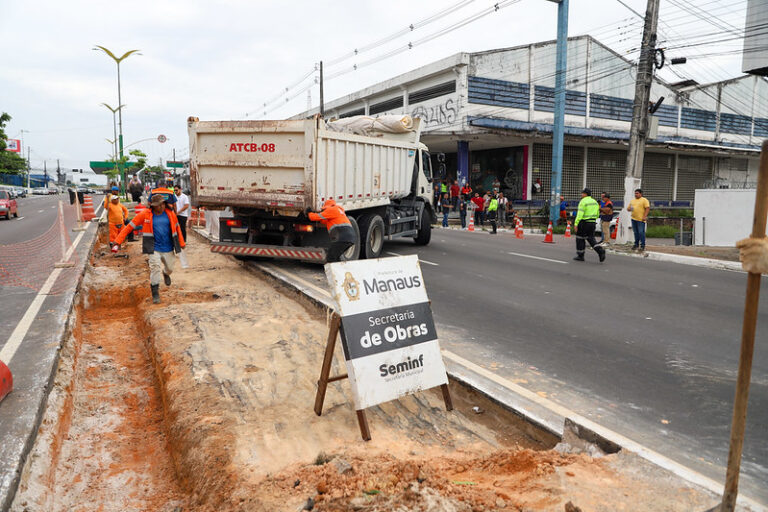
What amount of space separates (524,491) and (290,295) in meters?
6.34

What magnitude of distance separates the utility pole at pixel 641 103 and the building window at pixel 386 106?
1792 cm

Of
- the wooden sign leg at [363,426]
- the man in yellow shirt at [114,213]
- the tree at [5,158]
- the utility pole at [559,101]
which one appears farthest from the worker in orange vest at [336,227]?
the tree at [5,158]

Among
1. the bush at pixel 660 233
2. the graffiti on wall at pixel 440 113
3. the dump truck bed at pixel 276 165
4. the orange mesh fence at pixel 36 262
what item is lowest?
the orange mesh fence at pixel 36 262

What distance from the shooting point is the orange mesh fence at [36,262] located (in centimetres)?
900

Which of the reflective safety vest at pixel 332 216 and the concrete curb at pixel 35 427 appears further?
the reflective safety vest at pixel 332 216

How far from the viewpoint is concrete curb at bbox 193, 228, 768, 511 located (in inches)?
124

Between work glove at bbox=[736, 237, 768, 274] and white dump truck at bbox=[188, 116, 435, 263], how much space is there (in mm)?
7999

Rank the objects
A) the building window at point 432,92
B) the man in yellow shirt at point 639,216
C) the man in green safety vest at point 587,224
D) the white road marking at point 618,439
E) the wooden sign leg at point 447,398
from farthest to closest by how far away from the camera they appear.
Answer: the building window at point 432,92, the man in yellow shirt at point 639,216, the man in green safety vest at point 587,224, the wooden sign leg at point 447,398, the white road marking at point 618,439

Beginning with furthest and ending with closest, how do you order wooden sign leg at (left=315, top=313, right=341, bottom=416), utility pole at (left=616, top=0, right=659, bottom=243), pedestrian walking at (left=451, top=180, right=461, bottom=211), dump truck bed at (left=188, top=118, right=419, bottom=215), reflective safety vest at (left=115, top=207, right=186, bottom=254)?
pedestrian walking at (left=451, top=180, right=461, bottom=211)
utility pole at (left=616, top=0, right=659, bottom=243)
dump truck bed at (left=188, top=118, right=419, bottom=215)
reflective safety vest at (left=115, top=207, right=186, bottom=254)
wooden sign leg at (left=315, top=313, right=341, bottom=416)

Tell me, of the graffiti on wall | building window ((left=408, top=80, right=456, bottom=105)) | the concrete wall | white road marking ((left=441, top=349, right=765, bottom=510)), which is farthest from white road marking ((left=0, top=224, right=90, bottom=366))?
building window ((left=408, top=80, right=456, bottom=105))

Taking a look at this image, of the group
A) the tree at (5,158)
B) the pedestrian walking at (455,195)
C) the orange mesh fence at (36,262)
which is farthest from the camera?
the tree at (5,158)

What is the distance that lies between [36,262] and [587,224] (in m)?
12.5

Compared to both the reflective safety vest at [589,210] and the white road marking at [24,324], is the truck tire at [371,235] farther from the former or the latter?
the white road marking at [24,324]

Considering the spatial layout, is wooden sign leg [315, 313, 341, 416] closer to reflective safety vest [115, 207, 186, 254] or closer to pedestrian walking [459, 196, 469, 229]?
reflective safety vest [115, 207, 186, 254]
